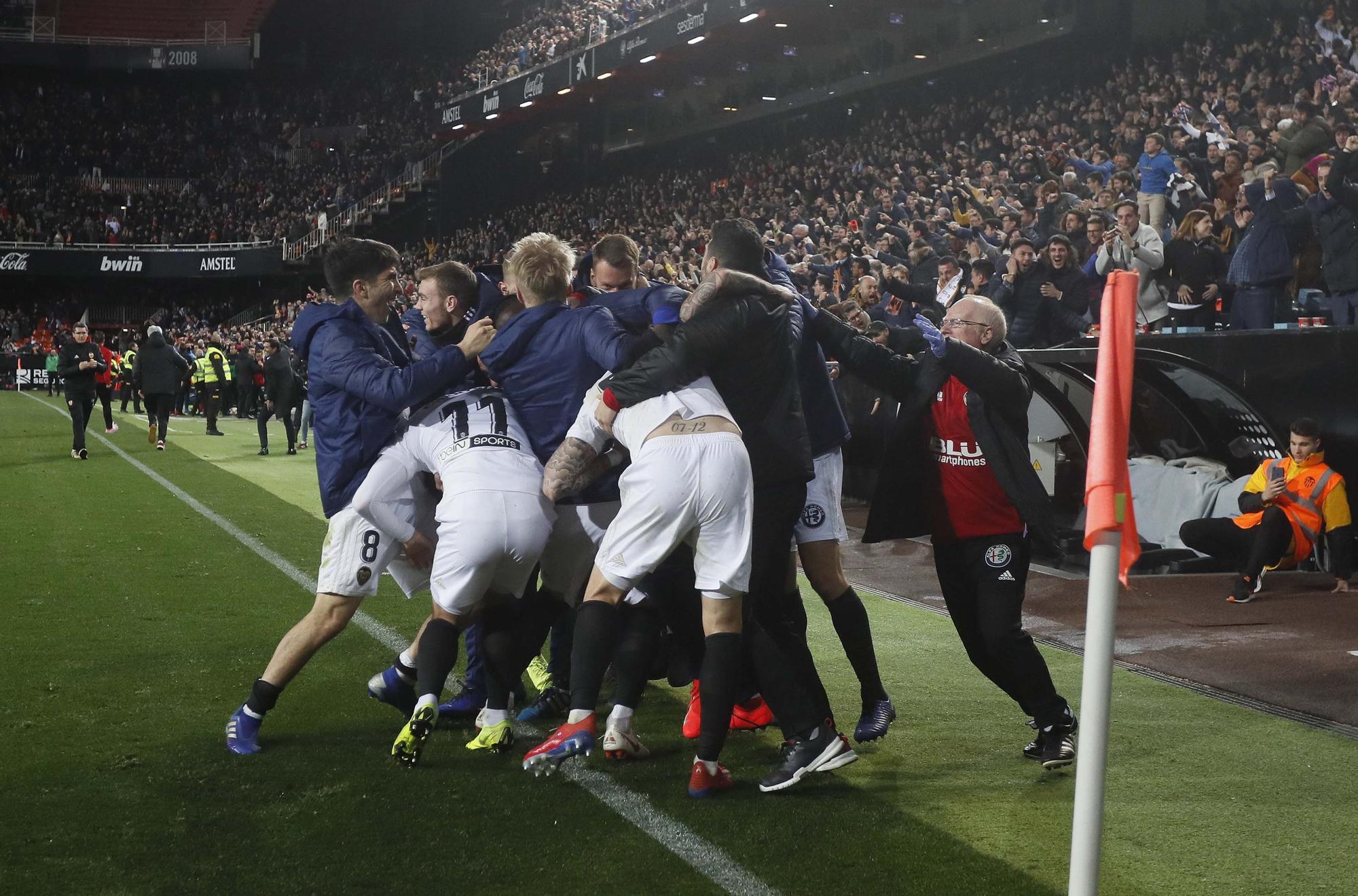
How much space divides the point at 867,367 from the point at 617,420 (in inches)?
42.4

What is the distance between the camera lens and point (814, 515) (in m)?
4.95

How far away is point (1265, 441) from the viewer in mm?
9086

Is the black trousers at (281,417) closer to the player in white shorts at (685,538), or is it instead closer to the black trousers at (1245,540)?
the black trousers at (1245,540)

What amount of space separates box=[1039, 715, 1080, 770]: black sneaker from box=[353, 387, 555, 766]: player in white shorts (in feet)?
6.24

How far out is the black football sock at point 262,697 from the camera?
464 cm

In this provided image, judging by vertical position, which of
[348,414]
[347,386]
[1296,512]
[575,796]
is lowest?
[575,796]

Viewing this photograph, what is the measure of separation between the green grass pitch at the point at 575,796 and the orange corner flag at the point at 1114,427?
1.83 metres

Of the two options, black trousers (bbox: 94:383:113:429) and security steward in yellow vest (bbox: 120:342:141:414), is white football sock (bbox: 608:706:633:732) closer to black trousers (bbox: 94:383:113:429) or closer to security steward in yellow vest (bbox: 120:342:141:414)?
black trousers (bbox: 94:383:113:429)

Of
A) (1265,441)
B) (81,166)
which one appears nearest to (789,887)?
(1265,441)

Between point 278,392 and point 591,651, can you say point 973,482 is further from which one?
point 278,392

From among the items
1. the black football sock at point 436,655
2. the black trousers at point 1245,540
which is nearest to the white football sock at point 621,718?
the black football sock at point 436,655

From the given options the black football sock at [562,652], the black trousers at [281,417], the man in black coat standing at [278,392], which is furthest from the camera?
the black trousers at [281,417]

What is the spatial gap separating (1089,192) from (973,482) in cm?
1135

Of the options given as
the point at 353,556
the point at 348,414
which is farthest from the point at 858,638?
the point at 348,414
